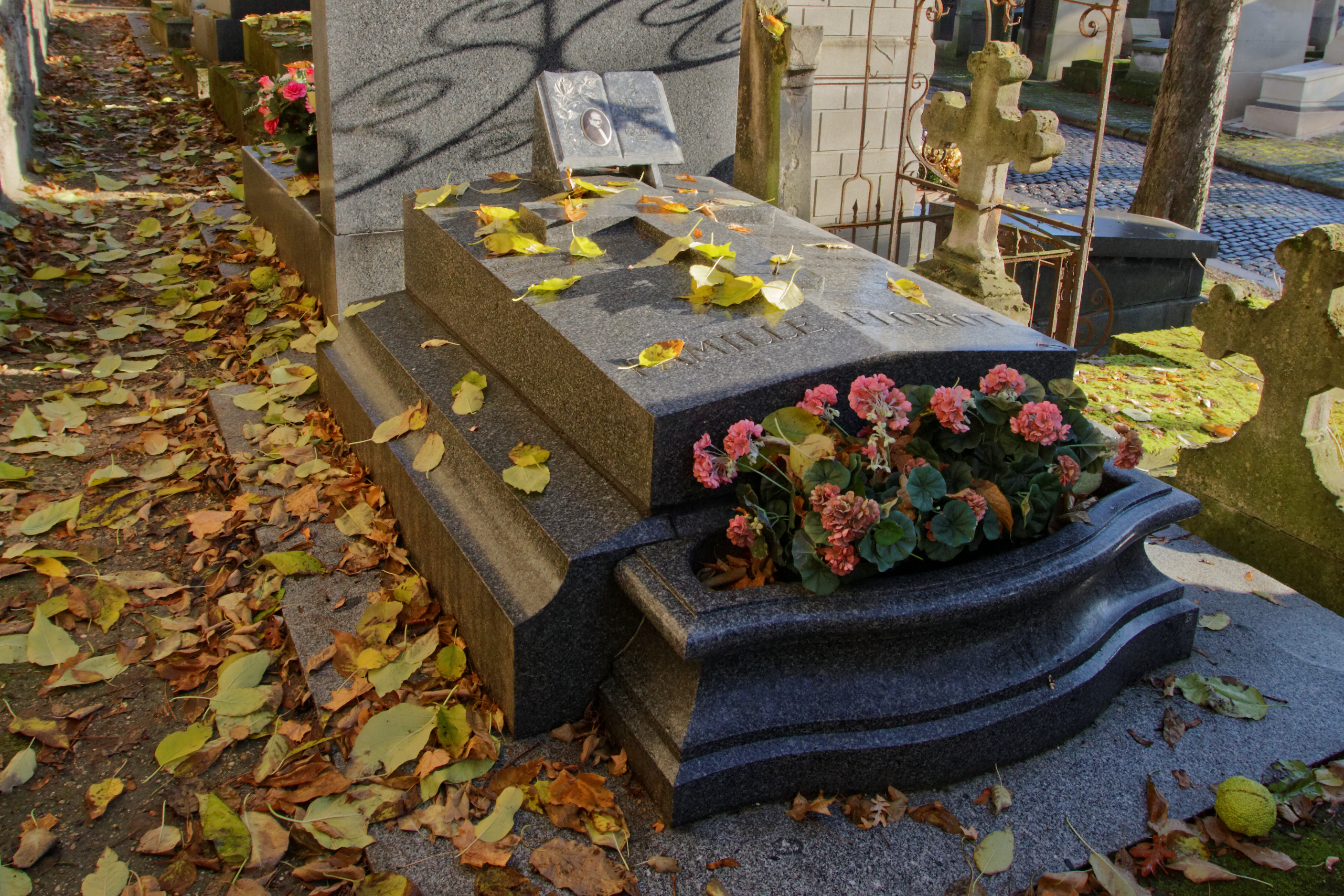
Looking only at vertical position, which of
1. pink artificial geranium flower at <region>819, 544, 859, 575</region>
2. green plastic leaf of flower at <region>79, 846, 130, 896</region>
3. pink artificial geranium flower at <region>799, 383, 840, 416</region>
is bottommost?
→ green plastic leaf of flower at <region>79, 846, 130, 896</region>

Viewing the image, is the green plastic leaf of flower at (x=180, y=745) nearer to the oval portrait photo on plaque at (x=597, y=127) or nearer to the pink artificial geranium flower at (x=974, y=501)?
the pink artificial geranium flower at (x=974, y=501)

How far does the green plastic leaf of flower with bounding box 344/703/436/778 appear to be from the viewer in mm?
2479

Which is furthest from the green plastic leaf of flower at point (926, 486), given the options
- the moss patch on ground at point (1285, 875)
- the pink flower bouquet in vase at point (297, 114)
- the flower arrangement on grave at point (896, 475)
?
the pink flower bouquet in vase at point (297, 114)

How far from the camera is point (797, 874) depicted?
2.23m

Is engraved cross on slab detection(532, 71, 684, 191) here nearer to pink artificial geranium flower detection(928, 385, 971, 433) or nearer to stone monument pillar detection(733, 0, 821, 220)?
stone monument pillar detection(733, 0, 821, 220)

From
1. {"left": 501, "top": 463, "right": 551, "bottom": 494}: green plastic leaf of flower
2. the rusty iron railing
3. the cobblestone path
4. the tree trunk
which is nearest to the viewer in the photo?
{"left": 501, "top": 463, "right": 551, "bottom": 494}: green plastic leaf of flower

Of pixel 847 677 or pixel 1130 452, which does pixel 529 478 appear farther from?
pixel 1130 452

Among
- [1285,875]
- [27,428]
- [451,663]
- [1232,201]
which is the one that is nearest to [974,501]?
[1285,875]

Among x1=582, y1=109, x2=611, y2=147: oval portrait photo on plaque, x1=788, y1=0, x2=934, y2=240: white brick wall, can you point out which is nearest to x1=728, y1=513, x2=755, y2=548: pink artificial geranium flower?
x1=582, y1=109, x2=611, y2=147: oval portrait photo on plaque

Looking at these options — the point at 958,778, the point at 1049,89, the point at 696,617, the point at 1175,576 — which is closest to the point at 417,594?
the point at 696,617

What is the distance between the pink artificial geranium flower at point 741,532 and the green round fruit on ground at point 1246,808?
1.19 meters

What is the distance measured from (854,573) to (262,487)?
2257 mm

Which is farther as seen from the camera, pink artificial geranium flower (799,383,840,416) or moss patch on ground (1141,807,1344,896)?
pink artificial geranium flower (799,383,840,416)

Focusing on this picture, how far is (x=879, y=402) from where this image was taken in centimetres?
249
